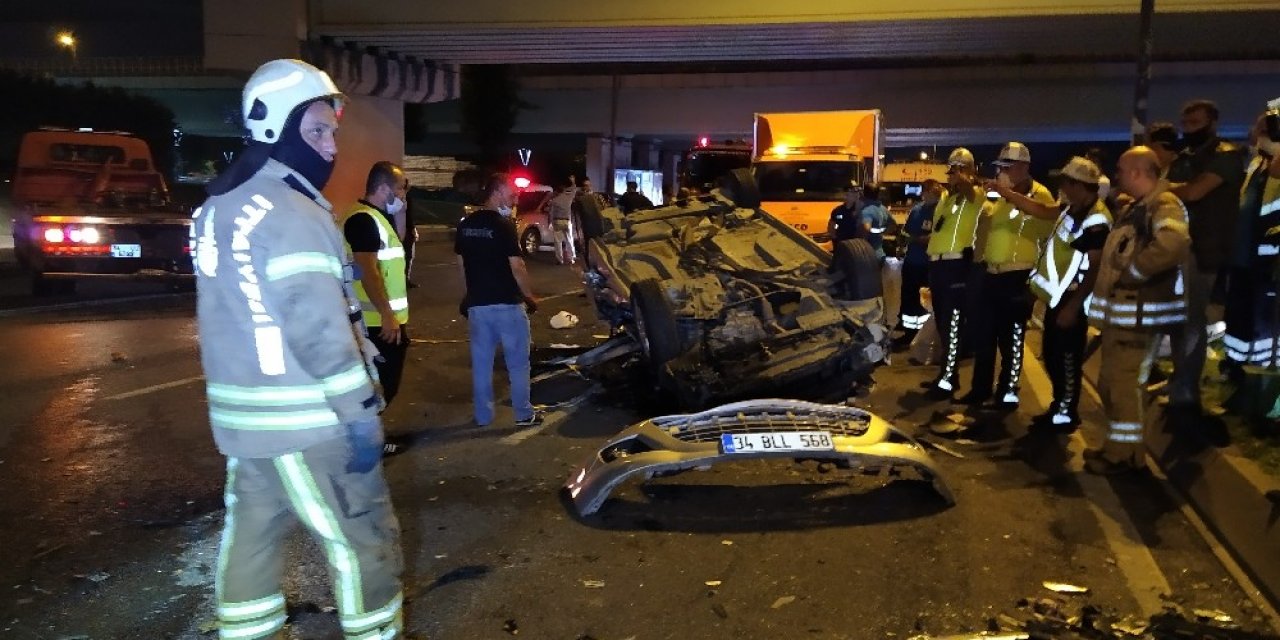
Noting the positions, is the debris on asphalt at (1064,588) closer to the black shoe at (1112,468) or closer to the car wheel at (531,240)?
the black shoe at (1112,468)

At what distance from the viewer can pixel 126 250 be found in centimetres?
1173

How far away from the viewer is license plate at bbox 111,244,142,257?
1170 centimetres

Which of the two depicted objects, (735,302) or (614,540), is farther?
(735,302)

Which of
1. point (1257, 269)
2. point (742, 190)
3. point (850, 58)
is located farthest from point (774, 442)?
point (850, 58)

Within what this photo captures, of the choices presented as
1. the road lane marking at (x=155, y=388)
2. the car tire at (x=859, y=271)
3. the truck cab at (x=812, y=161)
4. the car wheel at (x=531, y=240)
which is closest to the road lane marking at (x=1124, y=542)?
the car tire at (x=859, y=271)

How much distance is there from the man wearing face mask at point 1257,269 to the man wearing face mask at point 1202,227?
10cm

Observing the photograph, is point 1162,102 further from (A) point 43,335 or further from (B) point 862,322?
(A) point 43,335

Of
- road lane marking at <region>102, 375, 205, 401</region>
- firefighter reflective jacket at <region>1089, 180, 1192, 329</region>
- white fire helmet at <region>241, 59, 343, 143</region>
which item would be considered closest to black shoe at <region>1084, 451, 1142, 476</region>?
firefighter reflective jacket at <region>1089, 180, 1192, 329</region>

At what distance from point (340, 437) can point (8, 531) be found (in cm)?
298

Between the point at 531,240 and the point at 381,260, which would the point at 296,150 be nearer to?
the point at 381,260

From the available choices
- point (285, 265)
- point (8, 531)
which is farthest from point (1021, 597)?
point (8, 531)

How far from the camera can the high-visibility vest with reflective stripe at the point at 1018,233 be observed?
22.5ft

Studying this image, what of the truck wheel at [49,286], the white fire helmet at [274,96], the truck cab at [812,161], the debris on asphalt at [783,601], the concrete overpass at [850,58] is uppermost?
the concrete overpass at [850,58]

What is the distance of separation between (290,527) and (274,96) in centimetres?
131
